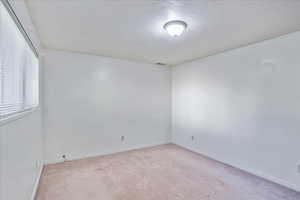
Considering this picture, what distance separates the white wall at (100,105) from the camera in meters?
3.21

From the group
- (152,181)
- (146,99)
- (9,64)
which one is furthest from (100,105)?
(9,64)

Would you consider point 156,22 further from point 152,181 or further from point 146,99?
point 146,99

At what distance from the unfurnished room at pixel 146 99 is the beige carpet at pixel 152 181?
22mm

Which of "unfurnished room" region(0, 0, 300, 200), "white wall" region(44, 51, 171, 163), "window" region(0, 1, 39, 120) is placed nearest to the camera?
"window" region(0, 1, 39, 120)

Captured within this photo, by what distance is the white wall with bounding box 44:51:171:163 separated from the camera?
3207mm

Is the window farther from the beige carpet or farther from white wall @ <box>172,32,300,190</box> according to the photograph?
white wall @ <box>172,32,300,190</box>

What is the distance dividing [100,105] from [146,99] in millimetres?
1294

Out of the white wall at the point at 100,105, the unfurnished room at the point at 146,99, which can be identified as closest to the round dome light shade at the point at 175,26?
the unfurnished room at the point at 146,99

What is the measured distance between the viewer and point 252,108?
281cm

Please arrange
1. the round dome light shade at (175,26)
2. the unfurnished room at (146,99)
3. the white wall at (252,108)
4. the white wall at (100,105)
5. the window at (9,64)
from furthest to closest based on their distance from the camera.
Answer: the white wall at (100,105)
the white wall at (252,108)
the round dome light shade at (175,26)
the unfurnished room at (146,99)
the window at (9,64)

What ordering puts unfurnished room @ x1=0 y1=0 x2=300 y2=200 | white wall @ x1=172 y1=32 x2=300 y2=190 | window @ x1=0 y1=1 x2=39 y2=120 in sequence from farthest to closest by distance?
1. white wall @ x1=172 y1=32 x2=300 y2=190
2. unfurnished room @ x1=0 y1=0 x2=300 y2=200
3. window @ x1=0 y1=1 x2=39 y2=120

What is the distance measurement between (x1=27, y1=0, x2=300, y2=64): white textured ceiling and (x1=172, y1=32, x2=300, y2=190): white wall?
39 cm

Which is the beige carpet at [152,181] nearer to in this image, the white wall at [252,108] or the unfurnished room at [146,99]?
the unfurnished room at [146,99]

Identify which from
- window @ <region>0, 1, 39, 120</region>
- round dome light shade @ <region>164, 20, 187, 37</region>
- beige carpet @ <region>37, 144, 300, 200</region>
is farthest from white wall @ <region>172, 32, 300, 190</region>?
window @ <region>0, 1, 39, 120</region>
